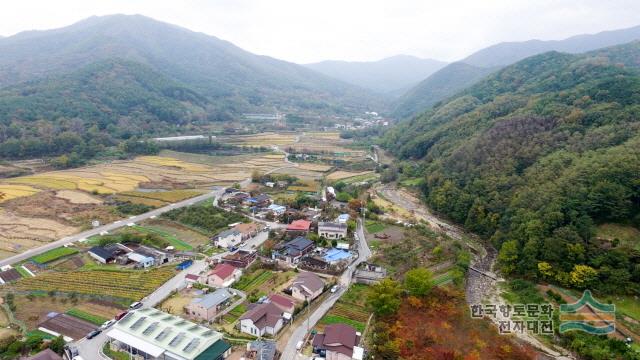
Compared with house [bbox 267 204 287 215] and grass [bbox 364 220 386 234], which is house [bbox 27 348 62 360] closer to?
house [bbox 267 204 287 215]

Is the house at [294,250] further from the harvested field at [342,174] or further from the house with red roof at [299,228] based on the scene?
the harvested field at [342,174]

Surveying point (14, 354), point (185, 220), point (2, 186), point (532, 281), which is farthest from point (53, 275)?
point (532, 281)

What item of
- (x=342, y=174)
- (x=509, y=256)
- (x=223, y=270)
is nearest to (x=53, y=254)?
(x=223, y=270)

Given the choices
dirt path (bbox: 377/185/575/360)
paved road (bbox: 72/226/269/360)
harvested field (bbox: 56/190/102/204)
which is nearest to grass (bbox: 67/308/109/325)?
paved road (bbox: 72/226/269/360)

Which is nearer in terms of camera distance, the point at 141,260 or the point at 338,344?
the point at 338,344

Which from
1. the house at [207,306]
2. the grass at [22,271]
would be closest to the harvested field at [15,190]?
the grass at [22,271]

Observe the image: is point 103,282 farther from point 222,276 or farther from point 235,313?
point 235,313
